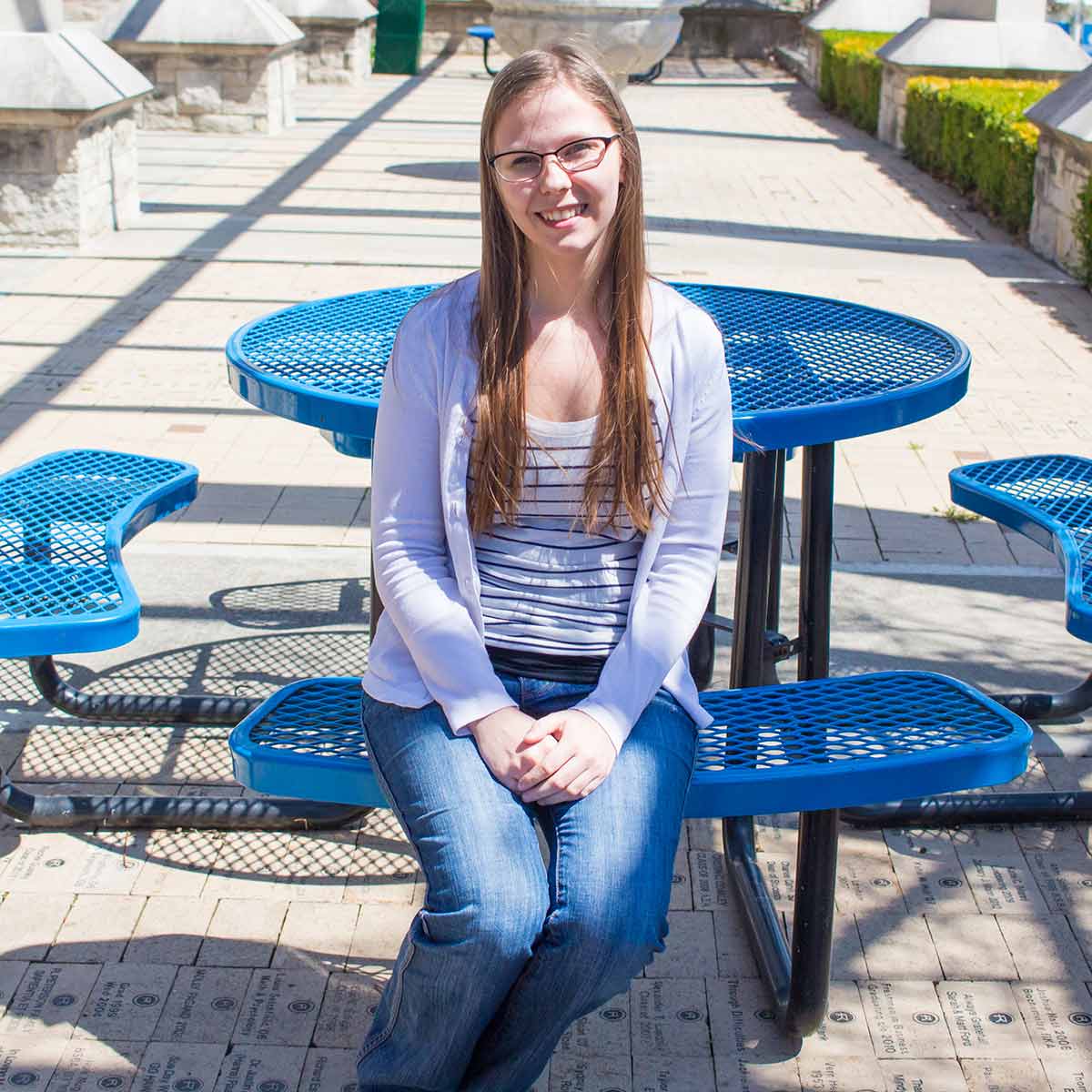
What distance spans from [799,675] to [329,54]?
57.3ft

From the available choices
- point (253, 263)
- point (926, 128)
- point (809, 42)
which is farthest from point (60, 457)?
point (809, 42)

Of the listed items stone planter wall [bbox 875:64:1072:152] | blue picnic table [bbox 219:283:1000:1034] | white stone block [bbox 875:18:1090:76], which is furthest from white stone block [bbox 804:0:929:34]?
blue picnic table [bbox 219:283:1000:1034]

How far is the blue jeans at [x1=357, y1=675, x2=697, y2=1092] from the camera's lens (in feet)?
6.50

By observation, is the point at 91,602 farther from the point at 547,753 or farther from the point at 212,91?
the point at 212,91

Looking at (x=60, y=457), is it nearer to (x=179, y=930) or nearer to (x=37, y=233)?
(x=179, y=930)

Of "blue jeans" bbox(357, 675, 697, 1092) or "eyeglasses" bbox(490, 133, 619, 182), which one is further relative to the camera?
"eyeglasses" bbox(490, 133, 619, 182)

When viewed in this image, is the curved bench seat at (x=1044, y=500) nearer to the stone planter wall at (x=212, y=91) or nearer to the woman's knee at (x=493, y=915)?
the woman's knee at (x=493, y=915)

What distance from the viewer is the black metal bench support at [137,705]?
3.52 meters

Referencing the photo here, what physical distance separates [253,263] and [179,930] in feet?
22.2

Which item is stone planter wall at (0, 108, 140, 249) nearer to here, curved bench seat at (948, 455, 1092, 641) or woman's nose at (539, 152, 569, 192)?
curved bench seat at (948, 455, 1092, 641)

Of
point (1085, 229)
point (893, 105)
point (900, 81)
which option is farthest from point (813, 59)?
point (1085, 229)

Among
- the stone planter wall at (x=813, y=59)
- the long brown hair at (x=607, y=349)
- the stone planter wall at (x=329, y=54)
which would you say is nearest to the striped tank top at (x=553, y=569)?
the long brown hair at (x=607, y=349)

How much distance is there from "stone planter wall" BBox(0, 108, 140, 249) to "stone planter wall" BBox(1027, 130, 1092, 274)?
5712 mm

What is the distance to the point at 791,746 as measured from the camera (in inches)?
90.6
